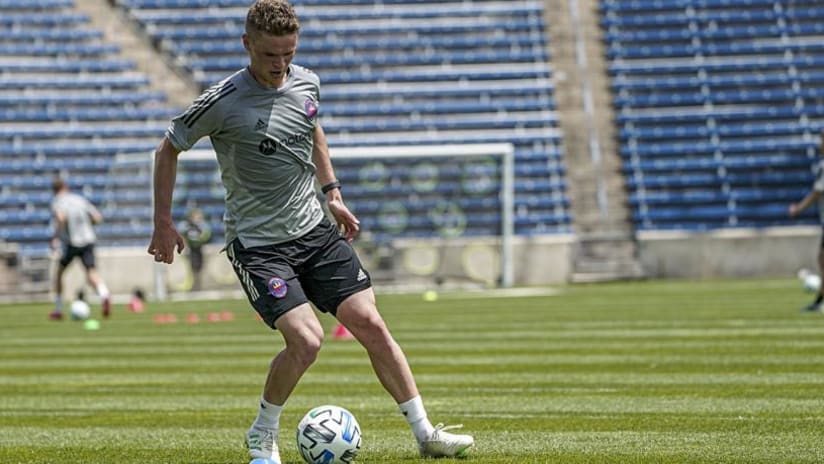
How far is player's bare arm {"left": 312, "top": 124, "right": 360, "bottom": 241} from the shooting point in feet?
24.0

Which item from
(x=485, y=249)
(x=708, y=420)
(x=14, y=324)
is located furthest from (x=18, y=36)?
(x=708, y=420)

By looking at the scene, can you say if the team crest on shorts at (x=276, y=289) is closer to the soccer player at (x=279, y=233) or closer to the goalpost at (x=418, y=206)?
the soccer player at (x=279, y=233)

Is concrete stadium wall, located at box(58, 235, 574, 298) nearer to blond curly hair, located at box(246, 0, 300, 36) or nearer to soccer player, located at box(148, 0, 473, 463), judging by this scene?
soccer player, located at box(148, 0, 473, 463)

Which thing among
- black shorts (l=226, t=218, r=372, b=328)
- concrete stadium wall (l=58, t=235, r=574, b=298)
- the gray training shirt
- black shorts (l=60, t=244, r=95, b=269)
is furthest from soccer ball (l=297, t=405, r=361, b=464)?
concrete stadium wall (l=58, t=235, r=574, b=298)

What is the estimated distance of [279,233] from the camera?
6984mm

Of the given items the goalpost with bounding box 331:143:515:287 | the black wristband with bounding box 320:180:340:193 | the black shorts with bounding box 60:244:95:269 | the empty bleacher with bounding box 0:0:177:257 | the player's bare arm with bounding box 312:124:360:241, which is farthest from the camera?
the empty bleacher with bounding box 0:0:177:257

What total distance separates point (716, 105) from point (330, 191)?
28.2 m

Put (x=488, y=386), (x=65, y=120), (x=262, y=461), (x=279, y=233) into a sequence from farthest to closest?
(x=65, y=120)
(x=488, y=386)
(x=279, y=233)
(x=262, y=461)

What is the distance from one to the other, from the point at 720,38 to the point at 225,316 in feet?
58.4

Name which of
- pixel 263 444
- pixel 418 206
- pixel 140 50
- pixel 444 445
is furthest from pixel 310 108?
pixel 140 50

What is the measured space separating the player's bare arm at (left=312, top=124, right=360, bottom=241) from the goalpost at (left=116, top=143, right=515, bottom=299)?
72.6 ft

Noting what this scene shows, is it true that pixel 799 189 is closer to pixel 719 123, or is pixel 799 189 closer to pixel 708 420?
pixel 719 123

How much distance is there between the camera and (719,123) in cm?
3419

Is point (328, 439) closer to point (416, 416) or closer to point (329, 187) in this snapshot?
point (416, 416)
